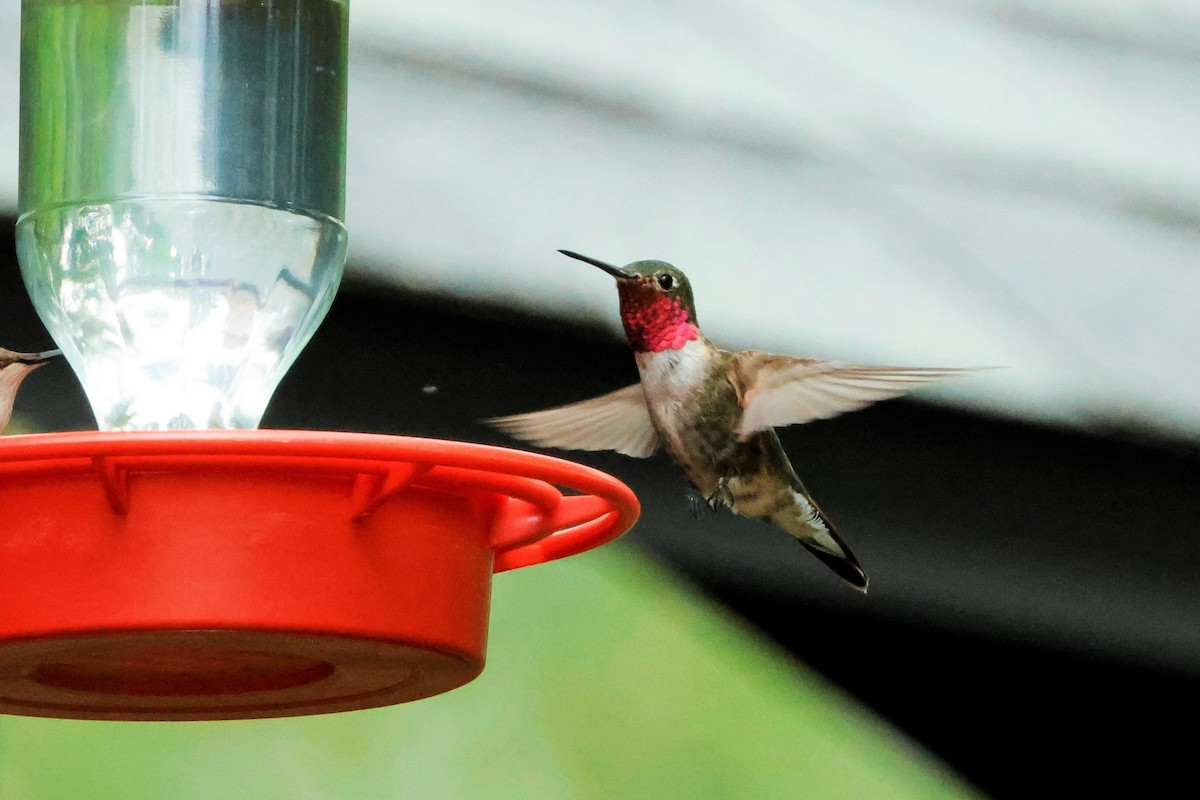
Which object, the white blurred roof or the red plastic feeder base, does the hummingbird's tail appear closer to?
the white blurred roof

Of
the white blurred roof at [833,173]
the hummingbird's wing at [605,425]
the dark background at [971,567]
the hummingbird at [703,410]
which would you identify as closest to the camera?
the hummingbird at [703,410]

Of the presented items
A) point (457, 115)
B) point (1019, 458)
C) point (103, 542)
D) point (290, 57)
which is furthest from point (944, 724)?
point (103, 542)

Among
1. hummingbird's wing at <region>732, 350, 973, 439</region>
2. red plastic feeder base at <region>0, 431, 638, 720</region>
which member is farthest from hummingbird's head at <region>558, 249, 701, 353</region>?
red plastic feeder base at <region>0, 431, 638, 720</region>

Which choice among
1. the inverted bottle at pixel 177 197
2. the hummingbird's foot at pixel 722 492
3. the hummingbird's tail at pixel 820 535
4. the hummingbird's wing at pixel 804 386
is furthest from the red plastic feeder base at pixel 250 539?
the hummingbird's tail at pixel 820 535

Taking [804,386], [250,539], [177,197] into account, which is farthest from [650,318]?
[250,539]

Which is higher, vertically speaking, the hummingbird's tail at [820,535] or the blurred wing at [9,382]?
the blurred wing at [9,382]

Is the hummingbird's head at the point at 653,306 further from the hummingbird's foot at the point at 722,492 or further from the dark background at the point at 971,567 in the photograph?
the dark background at the point at 971,567

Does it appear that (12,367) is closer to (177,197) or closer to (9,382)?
(9,382)

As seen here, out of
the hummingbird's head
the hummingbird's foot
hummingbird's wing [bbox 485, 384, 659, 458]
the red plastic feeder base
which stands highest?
the hummingbird's head
